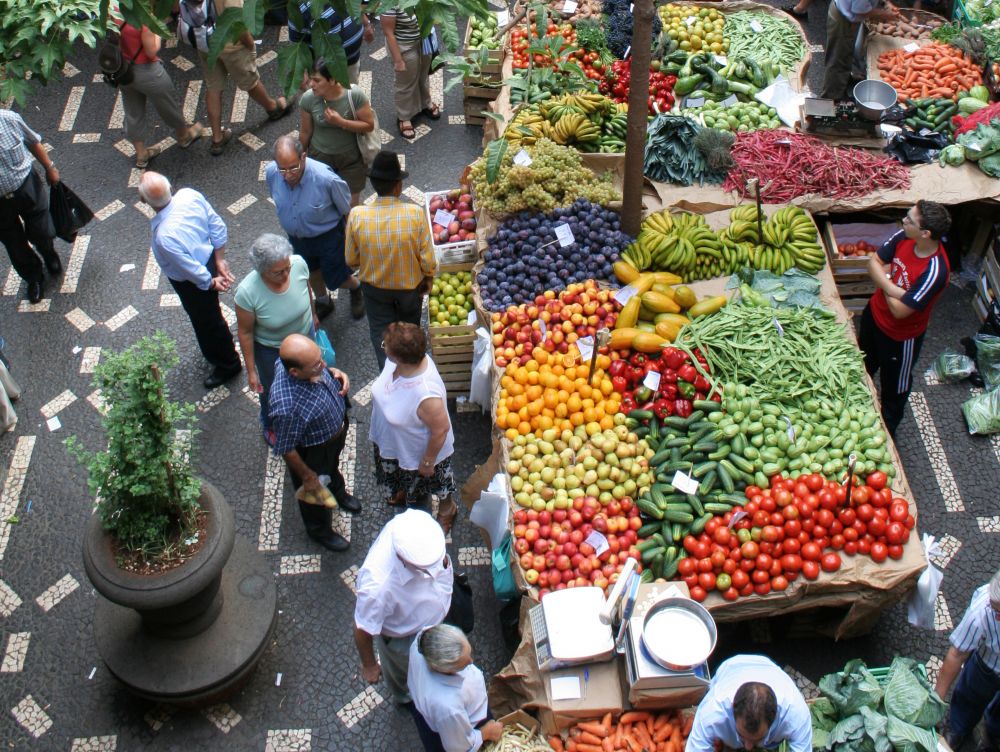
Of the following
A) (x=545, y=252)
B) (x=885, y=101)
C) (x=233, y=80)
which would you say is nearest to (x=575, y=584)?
(x=545, y=252)

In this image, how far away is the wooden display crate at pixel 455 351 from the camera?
6.09 metres

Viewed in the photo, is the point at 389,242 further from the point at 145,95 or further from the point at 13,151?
the point at 145,95

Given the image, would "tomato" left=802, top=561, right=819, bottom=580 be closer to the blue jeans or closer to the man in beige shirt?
the blue jeans

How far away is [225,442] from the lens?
20.0ft

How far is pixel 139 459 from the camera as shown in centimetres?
407

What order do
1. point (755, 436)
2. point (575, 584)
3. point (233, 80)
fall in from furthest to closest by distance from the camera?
point (233, 80) → point (755, 436) → point (575, 584)

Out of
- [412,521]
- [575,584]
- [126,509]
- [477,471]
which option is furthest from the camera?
[477,471]

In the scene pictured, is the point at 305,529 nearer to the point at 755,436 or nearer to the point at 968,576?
the point at 755,436

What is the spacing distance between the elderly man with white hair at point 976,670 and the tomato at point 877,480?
0.74 meters

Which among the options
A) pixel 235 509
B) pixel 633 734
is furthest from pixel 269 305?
pixel 633 734

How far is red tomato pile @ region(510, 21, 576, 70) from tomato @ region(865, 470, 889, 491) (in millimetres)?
4545

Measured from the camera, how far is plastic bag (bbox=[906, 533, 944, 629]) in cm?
466

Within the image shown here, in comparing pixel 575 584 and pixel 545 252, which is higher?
pixel 545 252

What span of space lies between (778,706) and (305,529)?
3.10 meters
